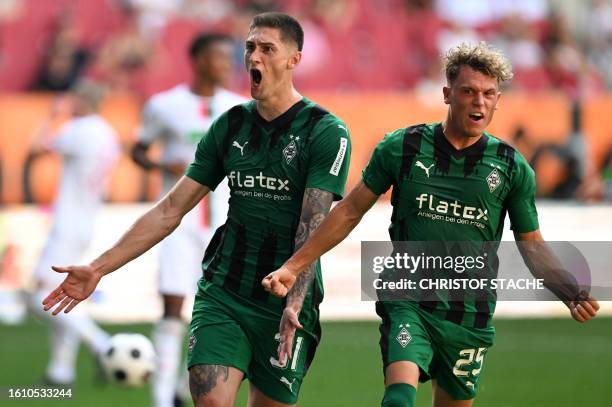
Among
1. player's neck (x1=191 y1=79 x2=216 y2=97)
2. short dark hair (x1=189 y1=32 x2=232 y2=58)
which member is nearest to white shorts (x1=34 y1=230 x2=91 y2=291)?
player's neck (x1=191 y1=79 x2=216 y2=97)

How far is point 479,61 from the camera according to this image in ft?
20.2

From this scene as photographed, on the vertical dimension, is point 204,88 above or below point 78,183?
above

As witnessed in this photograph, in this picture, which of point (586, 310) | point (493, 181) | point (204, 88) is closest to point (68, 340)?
point (204, 88)

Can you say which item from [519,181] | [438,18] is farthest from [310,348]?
[438,18]

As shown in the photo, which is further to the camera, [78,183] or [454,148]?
[78,183]

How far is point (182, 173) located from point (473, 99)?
3.43 m

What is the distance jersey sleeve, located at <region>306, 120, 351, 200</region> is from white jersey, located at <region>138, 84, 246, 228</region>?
3096 mm

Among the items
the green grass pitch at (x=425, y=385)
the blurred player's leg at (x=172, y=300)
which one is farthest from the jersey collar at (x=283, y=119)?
the green grass pitch at (x=425, y=385)

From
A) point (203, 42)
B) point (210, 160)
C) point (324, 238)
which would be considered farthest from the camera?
point (203, 42)

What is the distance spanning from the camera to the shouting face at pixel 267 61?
625 centimetres

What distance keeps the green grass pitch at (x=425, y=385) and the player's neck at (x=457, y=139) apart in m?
3.90

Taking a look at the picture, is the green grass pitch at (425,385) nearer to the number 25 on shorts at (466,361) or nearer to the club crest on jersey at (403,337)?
the number 25 on shorts at (466,361)

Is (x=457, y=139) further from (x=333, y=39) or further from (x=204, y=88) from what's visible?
(x=333, y=39)

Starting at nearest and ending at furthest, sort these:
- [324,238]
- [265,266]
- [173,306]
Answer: [324,238]
[265,266]
[173,306]
